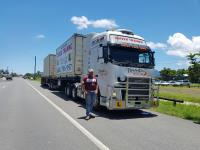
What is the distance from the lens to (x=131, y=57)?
1361cm

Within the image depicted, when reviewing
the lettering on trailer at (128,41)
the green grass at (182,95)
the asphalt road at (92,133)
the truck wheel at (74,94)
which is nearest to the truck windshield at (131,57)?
the lettering on trailer at (128,41)

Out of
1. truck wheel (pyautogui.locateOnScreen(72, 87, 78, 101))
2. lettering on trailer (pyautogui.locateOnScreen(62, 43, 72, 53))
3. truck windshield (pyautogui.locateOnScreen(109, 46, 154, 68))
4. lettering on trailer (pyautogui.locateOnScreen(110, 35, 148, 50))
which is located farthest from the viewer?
lettering on trailer (pyautogui.locateOnScreen(62, 43, 72, 53))

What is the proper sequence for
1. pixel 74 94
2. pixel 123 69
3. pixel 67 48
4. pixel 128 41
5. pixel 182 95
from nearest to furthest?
pixel 123 69 < pixel 128 41 < pixel 74 94 < pixel 67 48 < pixel 182 95

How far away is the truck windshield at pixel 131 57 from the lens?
13127mm

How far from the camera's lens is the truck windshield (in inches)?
517

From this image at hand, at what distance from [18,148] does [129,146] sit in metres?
2.49

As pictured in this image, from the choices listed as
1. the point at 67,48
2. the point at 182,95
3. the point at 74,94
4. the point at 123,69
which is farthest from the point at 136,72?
the point at 182,95

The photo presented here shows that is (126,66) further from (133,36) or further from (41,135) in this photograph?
(41,135)

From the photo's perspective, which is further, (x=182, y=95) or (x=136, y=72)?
(x=182, y=95)

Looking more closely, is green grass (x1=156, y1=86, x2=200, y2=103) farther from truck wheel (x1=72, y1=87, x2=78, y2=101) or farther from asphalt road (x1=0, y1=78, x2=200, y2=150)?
asphalt road (x1=0, y1=78, x2=200, y2=150)

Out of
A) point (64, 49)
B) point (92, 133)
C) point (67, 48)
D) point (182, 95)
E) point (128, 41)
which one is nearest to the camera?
A: point (92, 133)

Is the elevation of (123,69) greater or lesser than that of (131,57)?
lesser

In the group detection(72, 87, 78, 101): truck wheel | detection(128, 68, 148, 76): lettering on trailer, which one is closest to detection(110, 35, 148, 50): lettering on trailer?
detection(128, 68, 148, 76): lettering on trailer

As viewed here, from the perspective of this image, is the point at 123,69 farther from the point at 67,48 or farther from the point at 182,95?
the point at 182,95
